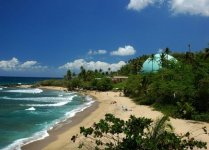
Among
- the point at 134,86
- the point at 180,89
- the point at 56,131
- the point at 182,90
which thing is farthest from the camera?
the point at 134,86

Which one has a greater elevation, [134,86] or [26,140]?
[134,86]

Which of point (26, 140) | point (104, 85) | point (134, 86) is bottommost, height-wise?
point (26, 140)

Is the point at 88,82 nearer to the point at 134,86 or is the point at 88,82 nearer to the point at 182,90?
the point at 134,86

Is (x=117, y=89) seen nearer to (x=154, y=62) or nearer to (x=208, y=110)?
(x=154, y=62)

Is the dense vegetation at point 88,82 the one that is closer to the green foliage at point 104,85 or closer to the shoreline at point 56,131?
the green foliage at point 104,85

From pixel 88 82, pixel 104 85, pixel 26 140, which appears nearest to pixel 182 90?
pixel 26 140

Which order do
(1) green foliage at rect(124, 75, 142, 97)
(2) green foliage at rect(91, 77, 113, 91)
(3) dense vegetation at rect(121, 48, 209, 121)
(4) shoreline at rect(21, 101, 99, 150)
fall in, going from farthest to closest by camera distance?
1. (2) green foliage at rect(91, 77, 113, 91)
2. (1) green foliage at rect(124, 75, 142, 97)
3. (3) dense vegetation at rect(121, 48, 209, 121)
4. (4) shoreline at rect(21, 101, 99, 150)

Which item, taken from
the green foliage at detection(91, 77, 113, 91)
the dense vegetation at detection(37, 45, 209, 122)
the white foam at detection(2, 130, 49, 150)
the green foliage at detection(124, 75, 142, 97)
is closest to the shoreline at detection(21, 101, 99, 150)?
the white foam at detection(2, 130, 49, 150)

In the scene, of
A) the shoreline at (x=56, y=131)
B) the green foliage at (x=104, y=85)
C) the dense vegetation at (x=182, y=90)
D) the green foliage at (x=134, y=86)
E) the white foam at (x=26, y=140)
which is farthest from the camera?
the green foliage at (x=104, y=85)

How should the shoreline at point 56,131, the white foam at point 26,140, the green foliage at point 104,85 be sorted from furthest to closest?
1. the green foliage at point 104,85
2. the shoreline at point 56,131
3. the white foam at point 26,140

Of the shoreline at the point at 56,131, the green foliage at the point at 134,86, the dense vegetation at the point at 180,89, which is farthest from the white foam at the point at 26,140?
the green foliage at the point at 134,86

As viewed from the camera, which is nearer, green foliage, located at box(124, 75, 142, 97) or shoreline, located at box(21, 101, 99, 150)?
shoreline, located at box(21, 101, 99, 150)

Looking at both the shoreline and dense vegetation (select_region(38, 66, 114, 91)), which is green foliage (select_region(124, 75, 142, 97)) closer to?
the shoreline
